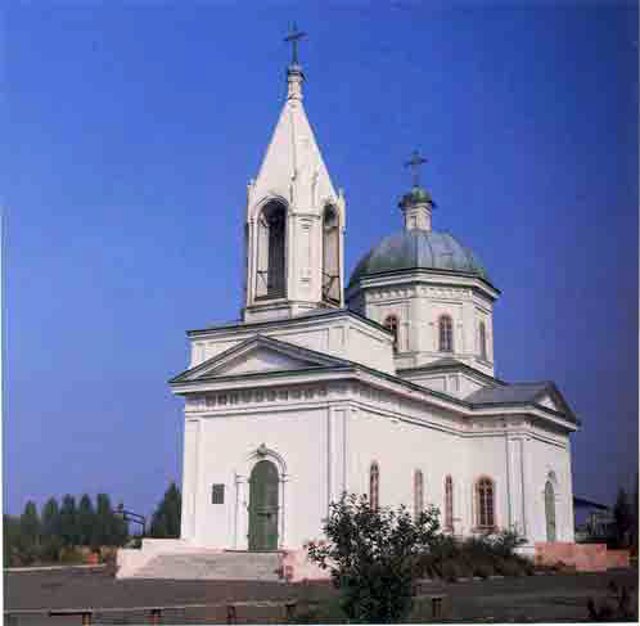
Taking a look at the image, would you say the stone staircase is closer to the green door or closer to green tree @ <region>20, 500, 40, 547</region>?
the green door

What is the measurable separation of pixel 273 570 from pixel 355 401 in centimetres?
410

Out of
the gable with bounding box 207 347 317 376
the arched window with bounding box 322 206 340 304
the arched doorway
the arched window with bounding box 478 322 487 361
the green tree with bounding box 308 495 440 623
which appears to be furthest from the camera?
the arched window with bounding box 478 322 487 361

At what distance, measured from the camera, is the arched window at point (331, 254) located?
80.1ft

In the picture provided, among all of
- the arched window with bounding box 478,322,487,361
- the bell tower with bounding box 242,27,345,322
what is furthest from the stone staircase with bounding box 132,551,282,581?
the arched window with bounding box 478,322,487,361

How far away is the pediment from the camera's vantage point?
2177 cm

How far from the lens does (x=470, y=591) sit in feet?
59.3

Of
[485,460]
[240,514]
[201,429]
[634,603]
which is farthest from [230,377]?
[634,603]

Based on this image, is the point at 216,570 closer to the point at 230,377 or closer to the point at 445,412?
the point at 230,377

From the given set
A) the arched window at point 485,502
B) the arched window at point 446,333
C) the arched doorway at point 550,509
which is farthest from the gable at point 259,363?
the arched doorway at point 550,509

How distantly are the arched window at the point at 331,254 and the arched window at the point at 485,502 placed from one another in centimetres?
715

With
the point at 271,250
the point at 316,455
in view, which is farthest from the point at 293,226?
the point at 316,455

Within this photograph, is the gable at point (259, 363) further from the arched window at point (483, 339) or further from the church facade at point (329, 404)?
the arched window at point (483, 339)

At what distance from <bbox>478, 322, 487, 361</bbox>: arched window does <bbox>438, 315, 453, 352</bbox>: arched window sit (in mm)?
1224

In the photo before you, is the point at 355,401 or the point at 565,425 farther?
the point at 565,425
